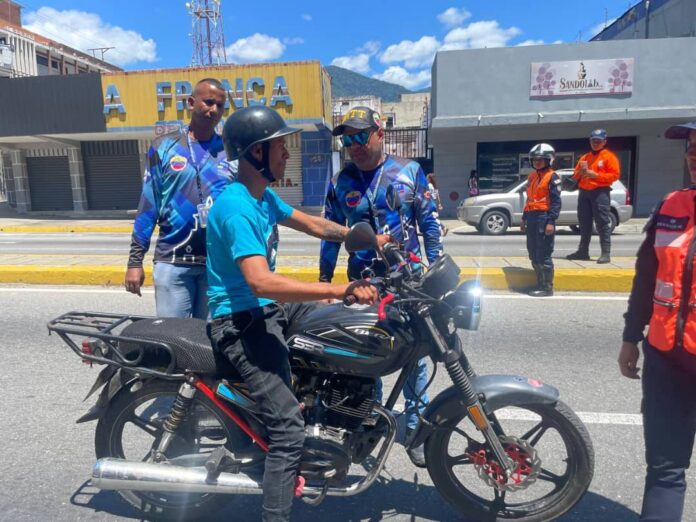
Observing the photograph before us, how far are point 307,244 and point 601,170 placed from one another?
25.0 ft

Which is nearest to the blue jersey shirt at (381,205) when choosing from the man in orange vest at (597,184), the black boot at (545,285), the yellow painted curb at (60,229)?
the black boot at (545,285)

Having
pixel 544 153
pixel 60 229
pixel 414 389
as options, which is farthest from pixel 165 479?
pixel 60 229

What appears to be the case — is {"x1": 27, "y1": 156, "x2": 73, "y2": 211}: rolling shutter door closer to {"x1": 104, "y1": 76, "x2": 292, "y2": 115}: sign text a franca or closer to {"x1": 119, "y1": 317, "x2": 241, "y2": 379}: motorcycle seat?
{"x1": 104, "y1": 76, "x2": 292, "y2": 115}: sign text a franca

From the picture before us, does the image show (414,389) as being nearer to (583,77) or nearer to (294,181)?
(583,77)

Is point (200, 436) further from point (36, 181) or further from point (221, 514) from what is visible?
point (36, 181)

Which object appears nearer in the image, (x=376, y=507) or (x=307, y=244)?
(x=376, y=507)

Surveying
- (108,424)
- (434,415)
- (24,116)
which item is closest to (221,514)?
(108,424)

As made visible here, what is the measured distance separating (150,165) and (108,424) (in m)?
1.55

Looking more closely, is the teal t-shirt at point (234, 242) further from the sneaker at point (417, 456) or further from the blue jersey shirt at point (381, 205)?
the sneaker at point (417, 456)

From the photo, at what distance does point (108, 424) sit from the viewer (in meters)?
2.71

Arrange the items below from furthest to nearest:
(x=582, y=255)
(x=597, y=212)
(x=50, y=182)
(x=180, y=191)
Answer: (x=50, y=182)
(x=582, y=255)
(x=597, y=212)
(x=180, y=191)

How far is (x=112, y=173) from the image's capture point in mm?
24828

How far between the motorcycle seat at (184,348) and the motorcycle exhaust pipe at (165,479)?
46 centimetres

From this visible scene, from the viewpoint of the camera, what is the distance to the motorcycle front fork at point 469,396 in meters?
2.43
